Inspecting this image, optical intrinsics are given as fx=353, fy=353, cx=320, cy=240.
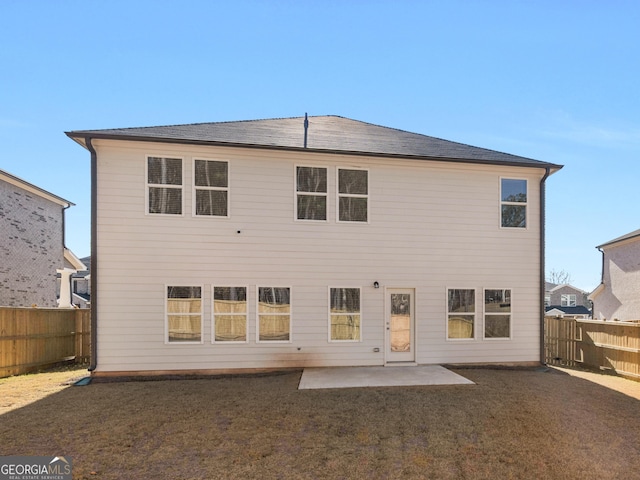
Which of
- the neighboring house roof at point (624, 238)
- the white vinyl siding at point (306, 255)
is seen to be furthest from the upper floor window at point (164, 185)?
the neighboring house roof at point (624, 238)

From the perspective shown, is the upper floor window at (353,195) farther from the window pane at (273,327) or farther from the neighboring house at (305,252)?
the window pane at (273,327)

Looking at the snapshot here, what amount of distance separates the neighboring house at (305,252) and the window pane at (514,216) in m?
0.03

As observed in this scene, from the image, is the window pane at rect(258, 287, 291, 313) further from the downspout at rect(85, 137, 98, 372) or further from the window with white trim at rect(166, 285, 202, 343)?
the downspout at rect(85, 137, 98, 372)

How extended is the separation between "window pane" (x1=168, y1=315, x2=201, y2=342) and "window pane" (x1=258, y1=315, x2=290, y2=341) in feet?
4.95

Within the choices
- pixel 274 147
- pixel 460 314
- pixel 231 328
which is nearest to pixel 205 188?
pixel 274 147

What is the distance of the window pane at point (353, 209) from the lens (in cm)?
922

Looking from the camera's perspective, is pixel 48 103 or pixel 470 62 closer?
pixel 470 62

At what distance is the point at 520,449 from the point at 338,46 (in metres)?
10.6

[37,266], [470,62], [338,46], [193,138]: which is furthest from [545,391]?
[37,266]

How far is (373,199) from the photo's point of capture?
927cm

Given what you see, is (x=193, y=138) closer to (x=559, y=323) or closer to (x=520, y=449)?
(x=520, y=449)

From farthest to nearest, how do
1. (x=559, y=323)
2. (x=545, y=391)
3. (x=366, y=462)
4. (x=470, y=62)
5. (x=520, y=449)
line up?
1. (x=559, y=323)
2. (x=470, y=62)
3. (x=545, y=391)
4. (x=520, y=449)
5. (x=366, y=462)

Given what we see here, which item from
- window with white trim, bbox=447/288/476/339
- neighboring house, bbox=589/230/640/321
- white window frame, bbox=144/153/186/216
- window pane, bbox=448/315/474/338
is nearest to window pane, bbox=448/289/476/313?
window with white trim, bbox=447/288/476/339

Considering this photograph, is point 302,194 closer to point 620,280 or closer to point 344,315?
point 344,315
